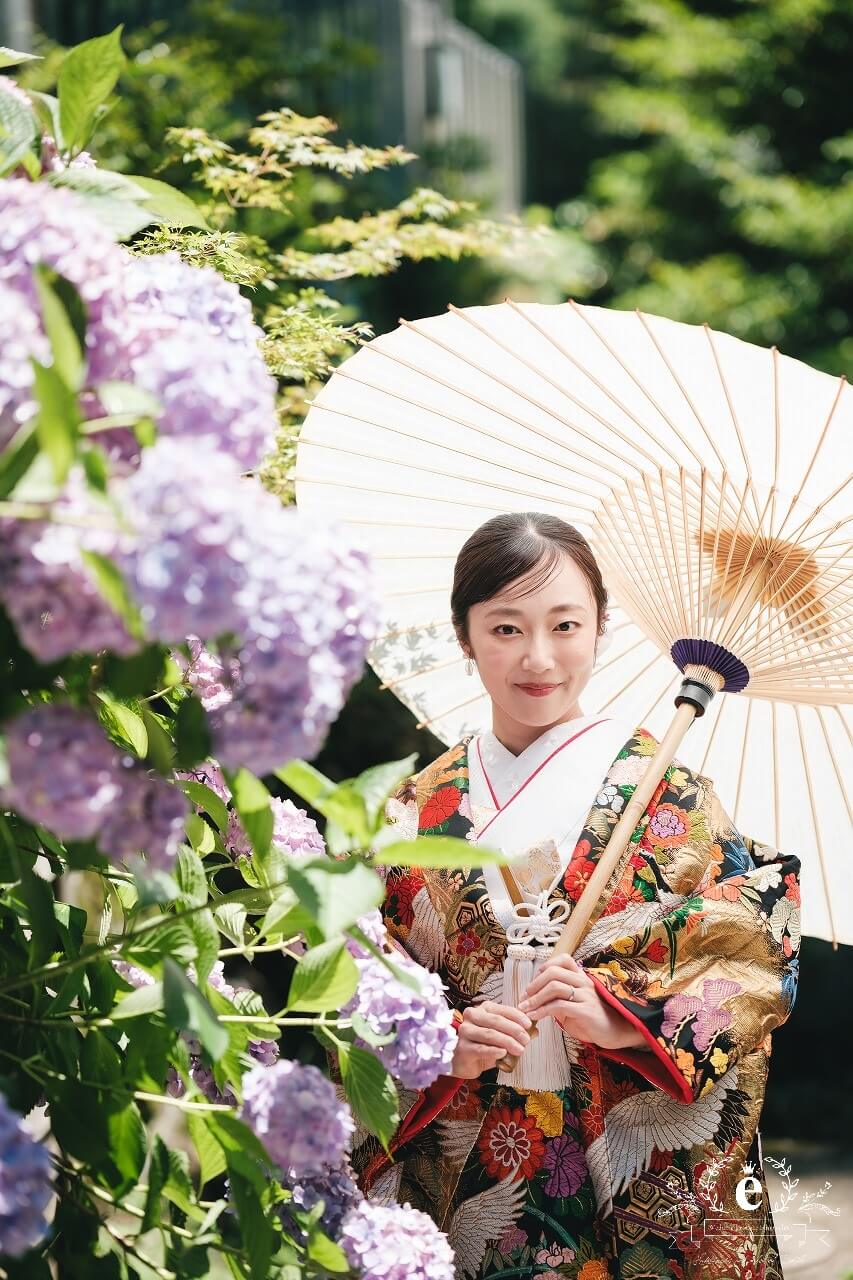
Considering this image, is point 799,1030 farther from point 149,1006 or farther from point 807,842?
point 149,1006

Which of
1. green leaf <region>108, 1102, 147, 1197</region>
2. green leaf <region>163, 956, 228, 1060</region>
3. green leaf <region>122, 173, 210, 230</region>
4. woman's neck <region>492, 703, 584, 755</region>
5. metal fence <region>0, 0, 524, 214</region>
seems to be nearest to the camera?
green leaf <region>163, 956, 228, 1060</region>

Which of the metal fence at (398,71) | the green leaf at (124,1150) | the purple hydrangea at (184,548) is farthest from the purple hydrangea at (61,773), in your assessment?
the metal fence at (398,71)

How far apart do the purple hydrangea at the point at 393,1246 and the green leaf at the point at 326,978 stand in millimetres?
308

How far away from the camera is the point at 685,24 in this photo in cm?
1030

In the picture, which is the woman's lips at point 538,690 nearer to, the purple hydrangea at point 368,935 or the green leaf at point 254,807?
the purple hydrangea at point 368,935

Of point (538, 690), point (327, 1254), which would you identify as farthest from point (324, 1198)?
point (538, 690)

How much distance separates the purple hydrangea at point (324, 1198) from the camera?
1.54 m

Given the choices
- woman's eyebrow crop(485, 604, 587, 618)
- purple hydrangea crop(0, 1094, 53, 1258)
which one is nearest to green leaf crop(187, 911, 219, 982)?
purple hydrangea crop(0, 1094, 53, 1258)

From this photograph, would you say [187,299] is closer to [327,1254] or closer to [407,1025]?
[407,1025]

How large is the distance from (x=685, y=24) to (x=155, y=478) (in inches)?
418

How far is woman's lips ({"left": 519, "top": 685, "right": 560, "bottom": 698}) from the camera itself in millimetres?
2111

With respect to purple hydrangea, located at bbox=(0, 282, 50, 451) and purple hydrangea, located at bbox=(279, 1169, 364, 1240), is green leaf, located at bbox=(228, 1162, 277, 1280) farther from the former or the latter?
purple hydrangea, located at bbox=(0, 282, 50, 451)

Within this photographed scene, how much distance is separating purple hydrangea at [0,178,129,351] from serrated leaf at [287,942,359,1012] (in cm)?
63

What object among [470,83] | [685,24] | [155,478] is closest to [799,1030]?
[155,478]
